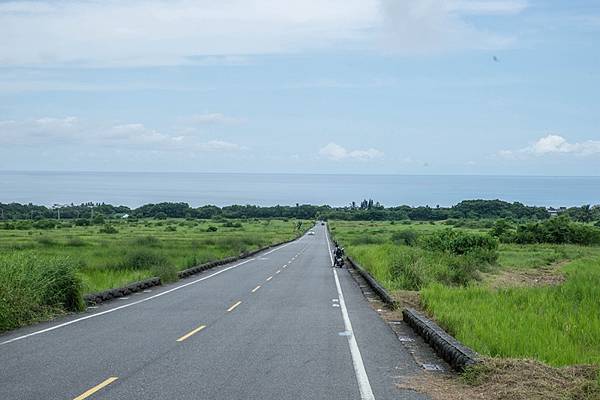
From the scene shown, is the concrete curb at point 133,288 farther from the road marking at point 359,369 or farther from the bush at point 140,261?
the road marking at point 359,369

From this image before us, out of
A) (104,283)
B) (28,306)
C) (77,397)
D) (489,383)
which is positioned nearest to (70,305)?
(28,306)

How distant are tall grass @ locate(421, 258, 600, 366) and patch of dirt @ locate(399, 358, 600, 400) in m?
0.95

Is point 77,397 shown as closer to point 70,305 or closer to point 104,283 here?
point 70,305

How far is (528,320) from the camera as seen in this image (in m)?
14.2

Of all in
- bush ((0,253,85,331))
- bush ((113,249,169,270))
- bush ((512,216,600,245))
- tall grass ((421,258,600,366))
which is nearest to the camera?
tall grass ((421,258,600,366))

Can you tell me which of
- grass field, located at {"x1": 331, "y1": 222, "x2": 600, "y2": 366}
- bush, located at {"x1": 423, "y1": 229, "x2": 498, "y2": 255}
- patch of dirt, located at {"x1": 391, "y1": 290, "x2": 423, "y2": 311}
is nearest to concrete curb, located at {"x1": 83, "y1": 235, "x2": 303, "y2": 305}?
patch of dirt, located at {"x1": 391, "y1": 290, "x2": 423, "y2": 311}

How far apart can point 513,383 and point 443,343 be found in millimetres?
3262

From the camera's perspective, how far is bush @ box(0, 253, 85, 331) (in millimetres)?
16266

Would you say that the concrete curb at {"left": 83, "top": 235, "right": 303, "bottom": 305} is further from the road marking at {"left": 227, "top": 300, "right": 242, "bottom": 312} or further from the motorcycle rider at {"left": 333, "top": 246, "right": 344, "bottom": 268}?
the motorcycle rider at {"left": 333, "top": 246, "right": 344, "bottom": 268}

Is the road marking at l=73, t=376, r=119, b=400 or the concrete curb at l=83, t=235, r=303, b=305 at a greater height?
the road marking at l=73, t=376, r=119, b=400

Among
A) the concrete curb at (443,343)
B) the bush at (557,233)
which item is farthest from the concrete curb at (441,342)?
the bush at (557,233)

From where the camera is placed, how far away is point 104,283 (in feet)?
87.7

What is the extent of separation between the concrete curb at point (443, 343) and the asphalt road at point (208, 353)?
0.60 metres

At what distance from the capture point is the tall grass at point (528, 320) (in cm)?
1123
